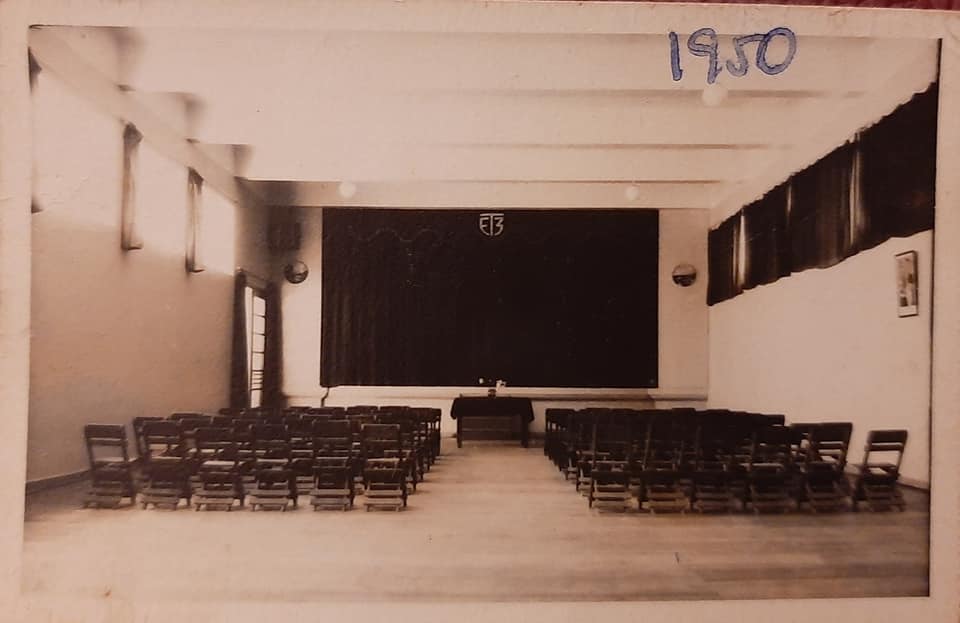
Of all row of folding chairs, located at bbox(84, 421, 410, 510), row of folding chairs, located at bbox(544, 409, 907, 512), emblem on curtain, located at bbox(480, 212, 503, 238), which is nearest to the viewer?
row of folding chairs, located at bbox(84, 421, 410, 510)

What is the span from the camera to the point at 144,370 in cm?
300

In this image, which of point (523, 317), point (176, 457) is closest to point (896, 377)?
point (176, 457)

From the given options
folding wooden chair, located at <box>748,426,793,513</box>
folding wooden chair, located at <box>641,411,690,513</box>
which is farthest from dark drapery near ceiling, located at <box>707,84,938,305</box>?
folding wooden chair, located at <box>641,411,690,513</box>

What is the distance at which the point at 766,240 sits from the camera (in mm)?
6805

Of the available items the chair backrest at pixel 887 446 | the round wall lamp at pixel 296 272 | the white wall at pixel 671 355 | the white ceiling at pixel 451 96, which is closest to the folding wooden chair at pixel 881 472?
the chair backrest at pixel 887 446

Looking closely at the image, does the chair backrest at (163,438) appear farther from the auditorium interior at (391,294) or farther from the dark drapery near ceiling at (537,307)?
the dark drapery near ceiling at (537,307)

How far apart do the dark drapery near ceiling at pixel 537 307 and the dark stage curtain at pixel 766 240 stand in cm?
149

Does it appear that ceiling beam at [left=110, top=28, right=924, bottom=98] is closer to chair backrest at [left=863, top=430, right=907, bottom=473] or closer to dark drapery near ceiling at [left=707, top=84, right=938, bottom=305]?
dark drapery near ceiling at [left=707, top=84, right=938, bottom=305]

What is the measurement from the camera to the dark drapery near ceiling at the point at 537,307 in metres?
9.07

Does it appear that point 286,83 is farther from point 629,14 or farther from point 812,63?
point 812,63

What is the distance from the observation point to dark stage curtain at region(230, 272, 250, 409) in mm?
3756

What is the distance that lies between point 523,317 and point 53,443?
27.4 ft

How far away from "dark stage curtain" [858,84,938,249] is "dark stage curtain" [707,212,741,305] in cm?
428

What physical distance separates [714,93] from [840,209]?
3552mm
